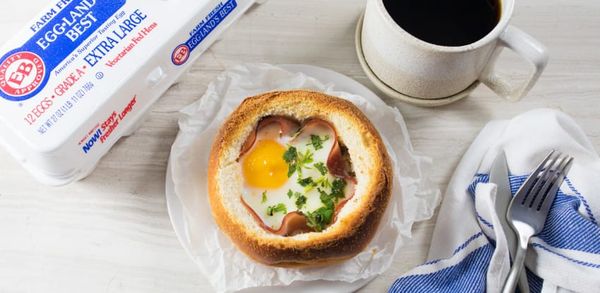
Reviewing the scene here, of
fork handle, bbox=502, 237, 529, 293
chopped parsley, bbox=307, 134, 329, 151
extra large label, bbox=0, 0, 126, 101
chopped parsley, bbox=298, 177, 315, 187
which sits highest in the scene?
extra large label, bbox=0, 0, 126, 101

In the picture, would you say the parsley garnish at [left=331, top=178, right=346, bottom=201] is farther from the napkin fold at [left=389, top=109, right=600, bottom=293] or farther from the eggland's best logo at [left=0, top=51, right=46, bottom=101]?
the eggland's best logo at [left=0, top=51, right=46, bottom=101]

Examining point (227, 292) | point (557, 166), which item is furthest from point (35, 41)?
point (557, 166)

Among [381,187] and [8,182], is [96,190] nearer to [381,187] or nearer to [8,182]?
[8,182]

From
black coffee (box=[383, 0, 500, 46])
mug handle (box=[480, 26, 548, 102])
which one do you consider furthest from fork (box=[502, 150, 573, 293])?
black coffee (box=[383, 0, 500, 46])

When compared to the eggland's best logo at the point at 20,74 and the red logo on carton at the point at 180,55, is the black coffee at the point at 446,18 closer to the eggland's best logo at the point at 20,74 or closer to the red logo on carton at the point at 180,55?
the red logo on carton at the point at 180,55

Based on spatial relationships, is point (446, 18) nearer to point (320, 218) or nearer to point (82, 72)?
point (320, 218)

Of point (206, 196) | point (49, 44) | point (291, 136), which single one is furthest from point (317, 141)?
point (49, 44)
